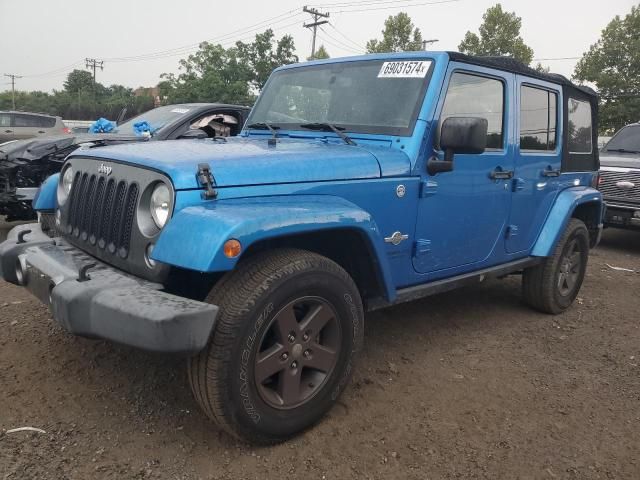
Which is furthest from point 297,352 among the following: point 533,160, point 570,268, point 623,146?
point 623,146

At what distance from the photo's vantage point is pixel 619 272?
638 cm

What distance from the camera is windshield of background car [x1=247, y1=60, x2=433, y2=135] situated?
3150mm

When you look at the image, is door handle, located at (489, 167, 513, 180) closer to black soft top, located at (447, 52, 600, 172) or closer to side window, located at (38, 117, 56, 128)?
black soft top, located at (447, 52, 600, 172)

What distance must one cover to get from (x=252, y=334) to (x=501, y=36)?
94.3ft

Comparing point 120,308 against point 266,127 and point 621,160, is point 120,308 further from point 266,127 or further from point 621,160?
point 621,160

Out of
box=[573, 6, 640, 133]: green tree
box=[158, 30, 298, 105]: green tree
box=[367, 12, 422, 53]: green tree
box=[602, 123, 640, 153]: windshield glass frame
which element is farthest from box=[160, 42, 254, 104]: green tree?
box=[602, 123, 640, 153]: windshield glass frame

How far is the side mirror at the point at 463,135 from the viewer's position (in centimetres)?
282

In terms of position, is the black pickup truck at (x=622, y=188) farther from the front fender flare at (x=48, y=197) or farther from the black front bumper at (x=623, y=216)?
the front fender flare at (x=48, y=197)

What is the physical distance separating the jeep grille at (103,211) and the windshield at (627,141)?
8.30 m

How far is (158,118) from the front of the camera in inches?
266

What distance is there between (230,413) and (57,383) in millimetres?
1285

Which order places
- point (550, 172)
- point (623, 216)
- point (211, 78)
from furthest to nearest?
point (211, 78)
point (623, 216)
point (550, 172)

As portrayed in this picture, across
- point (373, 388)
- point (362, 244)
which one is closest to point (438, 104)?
point (362, 244)

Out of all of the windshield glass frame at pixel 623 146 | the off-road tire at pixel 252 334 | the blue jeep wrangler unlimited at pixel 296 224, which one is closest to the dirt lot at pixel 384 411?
the off-road tire at pixel 252 334
